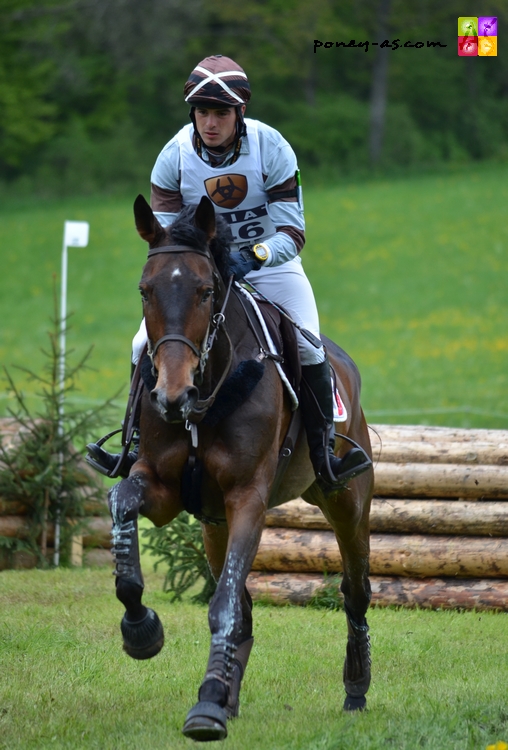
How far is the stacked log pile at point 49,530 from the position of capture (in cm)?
962

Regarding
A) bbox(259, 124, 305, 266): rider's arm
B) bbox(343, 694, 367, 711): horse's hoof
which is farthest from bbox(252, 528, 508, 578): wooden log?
bbox(259, 124, 305, 266): rider's arm

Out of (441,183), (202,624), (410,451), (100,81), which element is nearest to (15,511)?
(202,624)

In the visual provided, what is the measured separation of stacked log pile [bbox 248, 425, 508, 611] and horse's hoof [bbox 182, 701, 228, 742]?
4.14 m

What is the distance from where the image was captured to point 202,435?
489 cm

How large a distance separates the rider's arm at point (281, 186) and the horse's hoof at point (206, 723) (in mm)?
2325

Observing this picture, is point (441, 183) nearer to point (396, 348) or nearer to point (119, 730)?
point (396, 348)

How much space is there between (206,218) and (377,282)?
2893 cm

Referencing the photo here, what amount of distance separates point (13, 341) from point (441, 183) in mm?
19231

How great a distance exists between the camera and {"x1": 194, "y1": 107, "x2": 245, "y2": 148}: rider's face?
208 inches

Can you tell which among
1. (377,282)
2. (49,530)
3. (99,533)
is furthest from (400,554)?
(377,282)

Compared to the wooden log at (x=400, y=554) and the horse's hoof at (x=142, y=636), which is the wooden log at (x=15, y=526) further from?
the horse's hoof at (x=142, y=636)

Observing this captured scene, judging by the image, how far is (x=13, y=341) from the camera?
28688mm

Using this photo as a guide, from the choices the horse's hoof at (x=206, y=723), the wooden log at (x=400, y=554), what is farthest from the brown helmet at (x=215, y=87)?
the wooden log at (x=400, y=554)

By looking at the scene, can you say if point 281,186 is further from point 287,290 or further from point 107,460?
point 107,460
